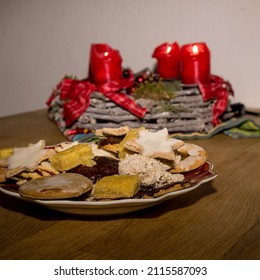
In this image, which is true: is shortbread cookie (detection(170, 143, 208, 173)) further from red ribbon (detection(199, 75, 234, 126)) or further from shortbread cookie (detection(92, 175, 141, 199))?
red ribbon (detection(199, 75, 234, 126))

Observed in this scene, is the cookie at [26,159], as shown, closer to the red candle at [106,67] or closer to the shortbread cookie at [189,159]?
the shortbread cookie at [189,159]

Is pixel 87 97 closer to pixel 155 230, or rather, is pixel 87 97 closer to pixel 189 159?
pixel 189 159

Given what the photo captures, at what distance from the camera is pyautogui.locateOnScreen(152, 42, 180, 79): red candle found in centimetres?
143

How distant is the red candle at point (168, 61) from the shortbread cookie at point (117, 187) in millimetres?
807

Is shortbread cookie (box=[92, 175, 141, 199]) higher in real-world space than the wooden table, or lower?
higher

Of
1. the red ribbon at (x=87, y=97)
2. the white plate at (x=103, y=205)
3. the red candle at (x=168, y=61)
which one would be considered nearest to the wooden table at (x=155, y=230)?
the white plate at (x=103, y=205)

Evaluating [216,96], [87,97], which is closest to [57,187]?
[87,97]

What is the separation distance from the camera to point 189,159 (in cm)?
81

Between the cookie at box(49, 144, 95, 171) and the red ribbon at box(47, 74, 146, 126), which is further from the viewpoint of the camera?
the red ribbon at box(47, 74, 146, 126)

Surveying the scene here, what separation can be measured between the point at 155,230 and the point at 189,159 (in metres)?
0.18

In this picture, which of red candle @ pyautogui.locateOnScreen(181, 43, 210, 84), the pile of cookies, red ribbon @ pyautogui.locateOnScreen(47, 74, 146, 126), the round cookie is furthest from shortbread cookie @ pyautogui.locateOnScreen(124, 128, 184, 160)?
red candle @ pyautogui.locateOnScreen(181, 43, 210, 84)

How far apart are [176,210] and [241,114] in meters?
0.84

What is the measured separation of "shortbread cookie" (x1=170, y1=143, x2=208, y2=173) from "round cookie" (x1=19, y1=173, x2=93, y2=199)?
185 millimetres

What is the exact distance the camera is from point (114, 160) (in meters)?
0.78
